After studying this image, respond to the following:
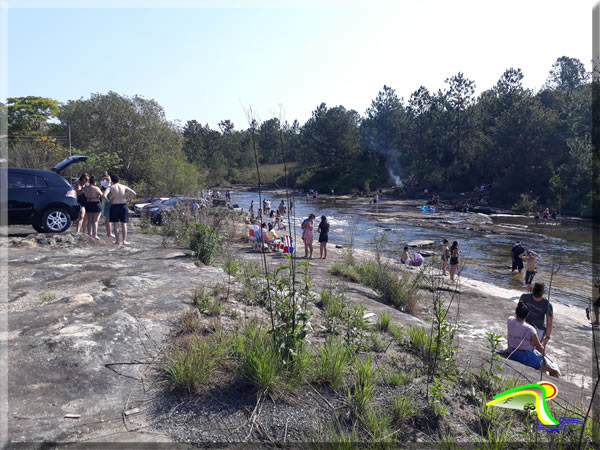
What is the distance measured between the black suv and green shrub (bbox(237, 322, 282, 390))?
26.8 feet

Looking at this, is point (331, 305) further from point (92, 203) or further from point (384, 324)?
point (92, 203)

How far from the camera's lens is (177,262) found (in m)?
9.35

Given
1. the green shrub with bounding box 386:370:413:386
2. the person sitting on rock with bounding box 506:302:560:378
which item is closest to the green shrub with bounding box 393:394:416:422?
the green shrub with bounding box 386:370:413:386

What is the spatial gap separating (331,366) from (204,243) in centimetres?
607

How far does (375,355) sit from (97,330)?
341 centimetres

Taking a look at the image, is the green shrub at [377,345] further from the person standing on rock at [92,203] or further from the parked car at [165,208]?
the parked car at [165,208]

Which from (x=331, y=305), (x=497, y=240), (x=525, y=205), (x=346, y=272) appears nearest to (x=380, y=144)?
(x=525, y=205)

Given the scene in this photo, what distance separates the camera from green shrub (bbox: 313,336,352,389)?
4.40 meters

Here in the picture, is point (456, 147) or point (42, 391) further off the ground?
point (456, 147)

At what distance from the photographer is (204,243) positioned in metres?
9.87

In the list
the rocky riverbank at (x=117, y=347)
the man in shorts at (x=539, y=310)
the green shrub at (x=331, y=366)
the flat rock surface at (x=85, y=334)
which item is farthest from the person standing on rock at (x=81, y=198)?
the man in shorts at (x=539, y=310)

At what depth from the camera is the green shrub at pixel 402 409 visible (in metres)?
3.95

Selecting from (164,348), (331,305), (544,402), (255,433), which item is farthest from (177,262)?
(544,402)

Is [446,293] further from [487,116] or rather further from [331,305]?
[487,116]
